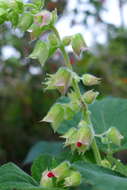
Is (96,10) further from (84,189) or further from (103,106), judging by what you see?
(84,189)

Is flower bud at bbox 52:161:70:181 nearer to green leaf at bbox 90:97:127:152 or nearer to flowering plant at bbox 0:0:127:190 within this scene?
flowering plant at bbox 0:0:127:190

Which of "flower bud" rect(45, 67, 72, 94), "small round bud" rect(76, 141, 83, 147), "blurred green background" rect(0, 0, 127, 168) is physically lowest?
"blurred green background" rect(0, 0, 127, 168)

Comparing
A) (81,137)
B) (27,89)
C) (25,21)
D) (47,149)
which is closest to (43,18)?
(25,21)

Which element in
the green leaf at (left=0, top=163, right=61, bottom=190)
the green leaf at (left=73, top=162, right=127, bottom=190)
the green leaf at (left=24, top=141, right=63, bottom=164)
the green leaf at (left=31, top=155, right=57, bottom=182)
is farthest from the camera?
the green leaf at (left=24, top=141, right=63, bottom=164)

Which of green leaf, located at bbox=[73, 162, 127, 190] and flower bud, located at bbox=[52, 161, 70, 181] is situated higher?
green leaf, located at bbox=[73, 162, 127, 190]

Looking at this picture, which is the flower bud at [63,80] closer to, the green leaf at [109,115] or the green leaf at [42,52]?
the green leaf at [42,52]

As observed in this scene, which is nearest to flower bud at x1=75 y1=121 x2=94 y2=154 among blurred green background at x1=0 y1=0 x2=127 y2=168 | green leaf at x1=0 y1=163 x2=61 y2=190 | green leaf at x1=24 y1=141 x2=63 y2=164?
green leaf at x1=0 y1=163 x2=61 y2=190
